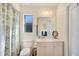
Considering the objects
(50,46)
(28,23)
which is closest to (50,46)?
(50,46)

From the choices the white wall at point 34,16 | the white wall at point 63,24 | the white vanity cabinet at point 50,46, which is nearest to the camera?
the white wall at point 63,24

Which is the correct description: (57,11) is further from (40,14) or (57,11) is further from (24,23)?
(24,23)

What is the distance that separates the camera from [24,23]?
104 inches

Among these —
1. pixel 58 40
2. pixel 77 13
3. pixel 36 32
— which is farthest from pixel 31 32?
pixel 77 13

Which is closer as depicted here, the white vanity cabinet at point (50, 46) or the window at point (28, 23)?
the white vanity cabinet at point (50, 46)

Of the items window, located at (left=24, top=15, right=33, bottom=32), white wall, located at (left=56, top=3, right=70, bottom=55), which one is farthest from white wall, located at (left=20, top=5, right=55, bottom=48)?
white wall, located at (left=56, top=3, right=70, bottom=55)

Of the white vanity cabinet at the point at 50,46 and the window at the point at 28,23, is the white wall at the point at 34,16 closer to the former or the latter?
the window at the point at 28,23

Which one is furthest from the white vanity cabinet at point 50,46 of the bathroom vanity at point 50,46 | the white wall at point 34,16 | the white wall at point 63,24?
the white wall at point 34,16

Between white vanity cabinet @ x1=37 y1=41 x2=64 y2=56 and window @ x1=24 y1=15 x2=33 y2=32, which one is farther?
window @ x1=24 y1=15 x2=33 y2=32

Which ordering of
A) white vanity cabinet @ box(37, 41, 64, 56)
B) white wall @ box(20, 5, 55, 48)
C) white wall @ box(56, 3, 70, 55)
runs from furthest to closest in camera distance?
white wall @ box(20, 5, 55, 48) → white vanity cabinet @ box(37, 41, 64, 56) → white wall @ box(56, 3, 70, 55)

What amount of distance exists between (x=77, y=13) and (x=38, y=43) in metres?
1.16

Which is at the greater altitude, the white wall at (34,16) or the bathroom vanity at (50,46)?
the white wall at (34,16)

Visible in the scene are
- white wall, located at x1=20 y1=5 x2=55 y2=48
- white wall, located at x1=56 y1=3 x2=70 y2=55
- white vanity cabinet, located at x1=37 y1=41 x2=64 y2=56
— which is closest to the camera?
white wall, located at x1=56 y1=3 x2=70 y2=55

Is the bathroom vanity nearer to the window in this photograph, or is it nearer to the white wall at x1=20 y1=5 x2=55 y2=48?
the white wall at x1=20 y1=5 x2=55 y2=48
